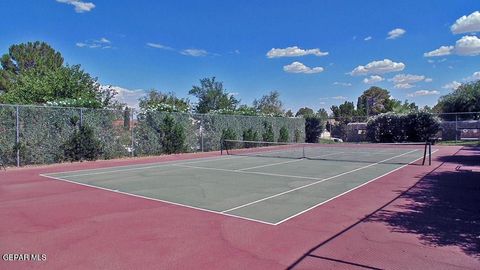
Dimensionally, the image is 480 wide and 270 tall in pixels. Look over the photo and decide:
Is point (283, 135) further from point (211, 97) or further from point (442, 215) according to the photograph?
point (442, 215)

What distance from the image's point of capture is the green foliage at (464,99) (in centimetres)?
4238

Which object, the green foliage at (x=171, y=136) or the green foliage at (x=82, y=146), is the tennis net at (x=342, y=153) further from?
the green foliage at (x=82, y=146)

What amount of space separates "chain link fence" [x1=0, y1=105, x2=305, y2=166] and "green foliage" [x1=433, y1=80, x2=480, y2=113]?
31.1m

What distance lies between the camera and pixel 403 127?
1367 inches

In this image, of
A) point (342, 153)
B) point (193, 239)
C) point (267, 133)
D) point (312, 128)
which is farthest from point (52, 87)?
point (312, 128)

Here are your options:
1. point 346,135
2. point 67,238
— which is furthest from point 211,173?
point 346,135

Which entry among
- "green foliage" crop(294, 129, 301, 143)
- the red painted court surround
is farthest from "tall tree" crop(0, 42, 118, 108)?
"green foliage" crop(294, 129, 301, 143)

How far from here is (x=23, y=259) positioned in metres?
4.98

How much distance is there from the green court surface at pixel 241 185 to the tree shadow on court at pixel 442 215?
5.68 ft

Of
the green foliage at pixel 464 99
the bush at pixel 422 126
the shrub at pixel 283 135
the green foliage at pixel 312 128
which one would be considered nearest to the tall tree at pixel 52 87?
the shrub at pixel 283 135

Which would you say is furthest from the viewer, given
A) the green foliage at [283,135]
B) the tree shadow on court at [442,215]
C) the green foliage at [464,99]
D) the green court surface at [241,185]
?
the green foliage at [464,99]

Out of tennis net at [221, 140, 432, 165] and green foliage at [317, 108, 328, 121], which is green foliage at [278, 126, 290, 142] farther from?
green foliage at [317, 108, 328, 121]

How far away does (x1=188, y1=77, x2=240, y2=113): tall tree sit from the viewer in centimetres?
4500

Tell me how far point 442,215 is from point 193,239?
4953mm
